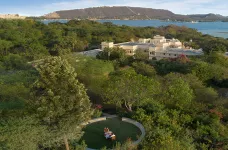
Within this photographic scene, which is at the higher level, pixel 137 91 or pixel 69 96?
pixel 69 96

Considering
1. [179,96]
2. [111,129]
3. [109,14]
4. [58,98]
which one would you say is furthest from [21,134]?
[109,14]

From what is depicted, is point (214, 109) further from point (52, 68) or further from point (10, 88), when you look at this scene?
point (10, 88)

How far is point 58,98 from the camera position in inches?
324

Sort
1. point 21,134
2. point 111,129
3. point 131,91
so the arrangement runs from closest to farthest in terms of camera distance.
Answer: point 21,134
point 111,129
point 131,91

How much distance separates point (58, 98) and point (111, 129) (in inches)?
205

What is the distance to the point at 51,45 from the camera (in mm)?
36375

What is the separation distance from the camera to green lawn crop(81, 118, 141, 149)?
11336 mm

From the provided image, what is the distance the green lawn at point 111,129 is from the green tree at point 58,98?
9.68ft

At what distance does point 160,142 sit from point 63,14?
614 feet

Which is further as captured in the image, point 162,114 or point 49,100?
point 162,114

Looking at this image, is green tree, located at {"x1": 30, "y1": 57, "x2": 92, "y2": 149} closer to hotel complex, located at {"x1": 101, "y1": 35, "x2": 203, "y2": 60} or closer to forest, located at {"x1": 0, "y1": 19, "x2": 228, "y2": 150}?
forest, located at {"x1": 0, "y1": 19, "x2": 228, "y2": 150}

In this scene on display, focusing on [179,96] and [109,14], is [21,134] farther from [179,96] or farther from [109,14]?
[109,14]

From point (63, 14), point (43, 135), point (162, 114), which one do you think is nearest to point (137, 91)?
point (162, 114)

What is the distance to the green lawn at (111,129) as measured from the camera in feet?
37.2
